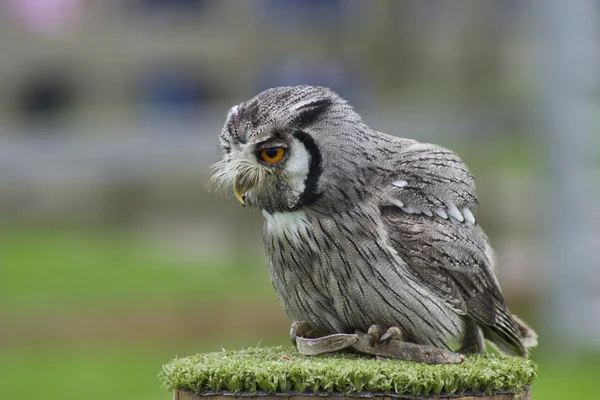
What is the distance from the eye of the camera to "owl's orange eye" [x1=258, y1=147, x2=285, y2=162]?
3670 mm

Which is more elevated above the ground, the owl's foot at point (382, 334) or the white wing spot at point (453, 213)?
the white wing spot at point (453, 213)

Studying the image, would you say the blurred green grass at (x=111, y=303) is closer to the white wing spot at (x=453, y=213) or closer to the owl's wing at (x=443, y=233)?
the owl's wing at (x=443, y=233)

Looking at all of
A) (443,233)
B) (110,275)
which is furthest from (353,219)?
(110,275)

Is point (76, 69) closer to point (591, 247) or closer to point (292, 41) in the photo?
point (292, 41)

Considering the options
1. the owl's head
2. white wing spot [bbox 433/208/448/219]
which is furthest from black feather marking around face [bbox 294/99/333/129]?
white wing spot [bbox 433/208/448/219]

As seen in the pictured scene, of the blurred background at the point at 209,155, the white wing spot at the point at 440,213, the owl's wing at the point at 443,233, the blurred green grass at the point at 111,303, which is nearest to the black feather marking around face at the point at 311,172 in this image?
the owl's wing at the point at 443,233

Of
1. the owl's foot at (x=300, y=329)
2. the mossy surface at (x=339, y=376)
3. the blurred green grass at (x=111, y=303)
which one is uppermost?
the blurred green grass at (x=111, y=303)

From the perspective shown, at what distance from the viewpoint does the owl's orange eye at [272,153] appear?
12.0ft

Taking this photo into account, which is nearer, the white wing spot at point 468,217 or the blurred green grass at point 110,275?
the white wing spot at point 468,217

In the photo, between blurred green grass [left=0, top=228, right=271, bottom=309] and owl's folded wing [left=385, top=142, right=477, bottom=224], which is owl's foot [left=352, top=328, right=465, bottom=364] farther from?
blurred green grass [left=0, top=228, right=271, bottom=309]

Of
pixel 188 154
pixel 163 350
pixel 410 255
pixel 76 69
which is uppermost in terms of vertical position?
pixel 76 69

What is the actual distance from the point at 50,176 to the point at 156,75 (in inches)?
520

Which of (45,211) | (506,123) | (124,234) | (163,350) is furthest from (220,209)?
(163,350)

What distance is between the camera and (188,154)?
634 inches
